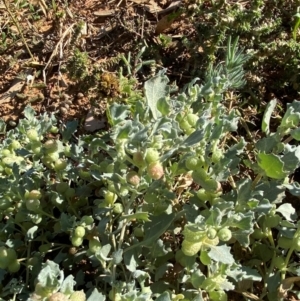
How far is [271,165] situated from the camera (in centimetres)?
212

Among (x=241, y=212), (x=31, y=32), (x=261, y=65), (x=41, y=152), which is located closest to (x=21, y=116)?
(x=31, y=32)

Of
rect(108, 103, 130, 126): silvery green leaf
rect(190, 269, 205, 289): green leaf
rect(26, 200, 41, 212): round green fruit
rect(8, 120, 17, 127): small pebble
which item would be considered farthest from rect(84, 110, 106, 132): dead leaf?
rect(190, 269, 205, 289): green leaf

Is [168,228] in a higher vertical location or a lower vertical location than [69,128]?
lower

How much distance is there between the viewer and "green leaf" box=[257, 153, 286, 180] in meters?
2.08

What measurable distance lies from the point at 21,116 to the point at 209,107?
1349mm

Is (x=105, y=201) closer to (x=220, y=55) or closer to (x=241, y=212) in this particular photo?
(x=241, y=212)

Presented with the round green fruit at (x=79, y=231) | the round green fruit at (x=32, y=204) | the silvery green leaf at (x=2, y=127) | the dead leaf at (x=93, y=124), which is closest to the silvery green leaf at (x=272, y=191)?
the round green fruit at (x=79, y=231)

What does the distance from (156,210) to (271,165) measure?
0.49 meters

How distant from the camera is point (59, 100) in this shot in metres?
3.36

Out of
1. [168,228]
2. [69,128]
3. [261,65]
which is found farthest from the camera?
[261,65]

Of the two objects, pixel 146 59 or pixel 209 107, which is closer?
pixel 209 107

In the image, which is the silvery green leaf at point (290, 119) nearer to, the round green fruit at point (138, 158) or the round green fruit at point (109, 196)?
the round green fruit at point (138, 158)

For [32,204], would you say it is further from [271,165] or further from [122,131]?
[271,165]

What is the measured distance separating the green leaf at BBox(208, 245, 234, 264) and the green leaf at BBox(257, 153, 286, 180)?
34 cm
